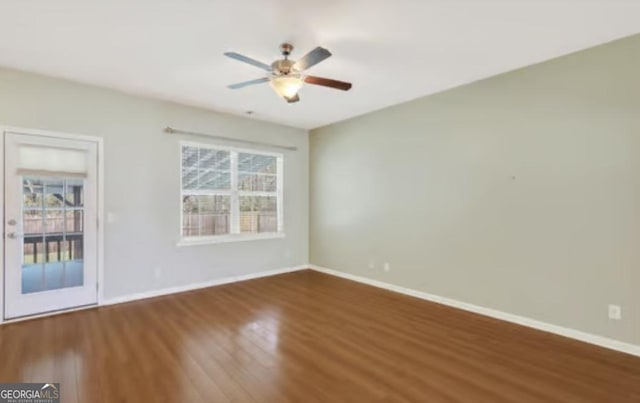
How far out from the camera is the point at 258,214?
553 cm

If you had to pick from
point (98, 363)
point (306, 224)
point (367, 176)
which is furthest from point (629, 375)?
point (306, 224)

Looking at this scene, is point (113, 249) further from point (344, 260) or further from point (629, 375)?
point (629, 375)

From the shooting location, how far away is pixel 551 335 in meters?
3.05

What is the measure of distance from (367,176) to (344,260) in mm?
1467

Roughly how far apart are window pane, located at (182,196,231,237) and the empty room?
0.03 meters

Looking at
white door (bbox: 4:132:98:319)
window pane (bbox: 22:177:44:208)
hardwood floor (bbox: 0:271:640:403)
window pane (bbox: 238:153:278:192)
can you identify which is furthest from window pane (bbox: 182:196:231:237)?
window pane (bbox: 22:177:44:208)

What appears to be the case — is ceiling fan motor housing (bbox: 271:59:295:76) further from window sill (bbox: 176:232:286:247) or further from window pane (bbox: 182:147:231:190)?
window sill (bbox: 176:232:286:247)

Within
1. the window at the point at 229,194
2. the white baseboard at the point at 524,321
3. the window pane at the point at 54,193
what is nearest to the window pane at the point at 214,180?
the window at the point at 229,194

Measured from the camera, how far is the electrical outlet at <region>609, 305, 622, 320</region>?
9.05 feet

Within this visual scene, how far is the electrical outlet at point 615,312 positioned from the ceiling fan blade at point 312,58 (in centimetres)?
321

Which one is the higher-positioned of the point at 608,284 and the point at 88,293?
the point at 608,284

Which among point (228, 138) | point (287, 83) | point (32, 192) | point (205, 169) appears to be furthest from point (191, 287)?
point (287, 83)

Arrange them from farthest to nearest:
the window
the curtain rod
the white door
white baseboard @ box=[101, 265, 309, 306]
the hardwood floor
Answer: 1. the window
2. the curtain rod
3. white baseboard @ box=[101, 265, 309, 306]
4. the white door
5. the hardwood floor

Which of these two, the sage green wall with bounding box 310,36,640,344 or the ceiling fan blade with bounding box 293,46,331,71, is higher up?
the ceiling fan blade with bounding box 293,46,331,71
